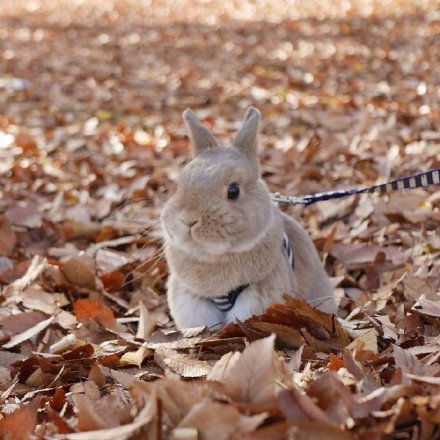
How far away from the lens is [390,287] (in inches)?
148

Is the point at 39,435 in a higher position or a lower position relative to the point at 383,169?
higher

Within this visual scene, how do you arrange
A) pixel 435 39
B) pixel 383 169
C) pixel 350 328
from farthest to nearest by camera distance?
pixel 435 39 < pixel 383 169 < pixel 350 328

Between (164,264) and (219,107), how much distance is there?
474 cm

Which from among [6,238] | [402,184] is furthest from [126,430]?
[6,238]

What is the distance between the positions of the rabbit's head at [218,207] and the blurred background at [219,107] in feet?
1.66

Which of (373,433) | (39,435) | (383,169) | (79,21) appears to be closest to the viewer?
(373,433)

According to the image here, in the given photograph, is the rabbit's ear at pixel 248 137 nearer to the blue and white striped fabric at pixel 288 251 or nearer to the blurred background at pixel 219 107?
the blue and white striped fabric at pixel 288 251

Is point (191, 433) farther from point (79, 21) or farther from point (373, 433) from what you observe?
point (79, 21)

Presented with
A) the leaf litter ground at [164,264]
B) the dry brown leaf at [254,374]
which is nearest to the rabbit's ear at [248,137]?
the leaf litter ground at [164,264]

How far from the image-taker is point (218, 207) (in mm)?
2994

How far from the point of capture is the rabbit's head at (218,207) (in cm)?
298

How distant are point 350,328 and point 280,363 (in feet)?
2.60

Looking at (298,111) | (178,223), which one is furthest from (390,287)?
(298,111)

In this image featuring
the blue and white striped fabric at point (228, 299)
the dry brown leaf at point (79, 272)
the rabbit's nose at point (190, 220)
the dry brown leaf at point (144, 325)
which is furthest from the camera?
the dry brown leaf at point (79, 272)
